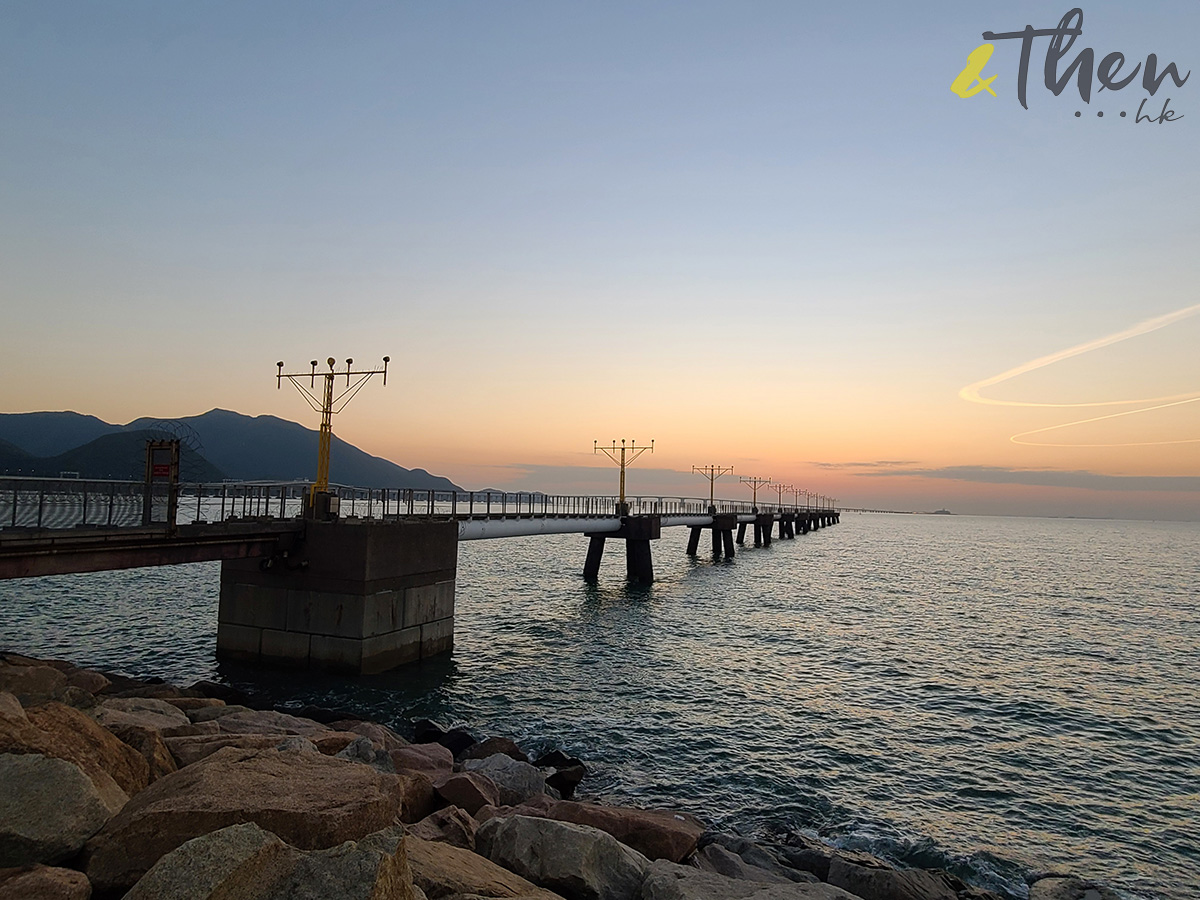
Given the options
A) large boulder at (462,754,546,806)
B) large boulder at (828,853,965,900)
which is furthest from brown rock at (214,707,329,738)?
large boulder at (828,853,965,900)

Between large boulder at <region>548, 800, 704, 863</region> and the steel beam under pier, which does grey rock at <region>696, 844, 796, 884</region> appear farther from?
the steel beam under pier

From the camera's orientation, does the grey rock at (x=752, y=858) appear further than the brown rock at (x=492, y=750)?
No

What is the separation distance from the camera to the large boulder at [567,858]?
739 centimetres

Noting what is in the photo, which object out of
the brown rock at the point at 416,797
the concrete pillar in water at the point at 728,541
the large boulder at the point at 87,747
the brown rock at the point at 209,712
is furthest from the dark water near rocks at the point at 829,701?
the concrete pillar in water at the point at 728,541

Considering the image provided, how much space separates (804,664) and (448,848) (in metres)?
21.8

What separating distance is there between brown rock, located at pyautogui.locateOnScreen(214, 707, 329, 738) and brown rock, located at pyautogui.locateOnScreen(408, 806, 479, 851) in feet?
14.5

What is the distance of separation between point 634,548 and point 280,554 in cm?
3478

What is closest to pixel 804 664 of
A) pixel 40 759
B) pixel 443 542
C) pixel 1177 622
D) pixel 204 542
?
pixel 443 542

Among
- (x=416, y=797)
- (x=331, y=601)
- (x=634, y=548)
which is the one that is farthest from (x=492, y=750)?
(x=634, y=548)

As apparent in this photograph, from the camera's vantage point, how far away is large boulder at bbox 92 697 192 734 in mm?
10953

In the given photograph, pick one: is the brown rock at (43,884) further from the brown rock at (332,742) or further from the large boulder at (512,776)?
the large boulder at (512,776)

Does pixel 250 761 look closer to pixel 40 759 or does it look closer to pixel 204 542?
pixel 40 759

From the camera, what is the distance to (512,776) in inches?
492

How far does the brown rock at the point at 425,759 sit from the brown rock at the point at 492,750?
1.58 feet
